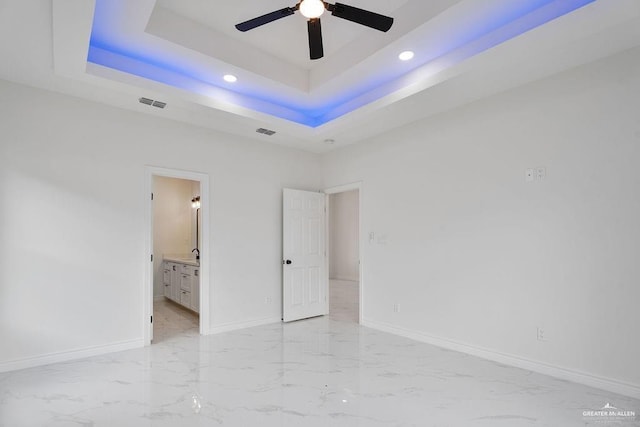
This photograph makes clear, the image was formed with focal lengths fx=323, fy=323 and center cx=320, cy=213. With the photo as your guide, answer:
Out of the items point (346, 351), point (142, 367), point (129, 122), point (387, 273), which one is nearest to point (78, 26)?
point (129, 122)

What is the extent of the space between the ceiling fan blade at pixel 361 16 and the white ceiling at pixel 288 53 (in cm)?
69

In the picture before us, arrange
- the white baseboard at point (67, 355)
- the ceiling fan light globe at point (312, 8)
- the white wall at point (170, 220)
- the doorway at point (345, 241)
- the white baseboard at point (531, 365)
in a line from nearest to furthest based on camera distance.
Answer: the ceiling fan light globe at point (312, 8)
the white baseboard at point (531, 365)
the white baseboard at point (67, 355)
the white wall at point (170, 220)
the doorway at point (345, 241)

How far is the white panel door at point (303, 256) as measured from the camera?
509 cm

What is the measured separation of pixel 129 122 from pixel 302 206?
Result: 8.75 feet

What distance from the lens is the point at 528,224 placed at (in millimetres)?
3191

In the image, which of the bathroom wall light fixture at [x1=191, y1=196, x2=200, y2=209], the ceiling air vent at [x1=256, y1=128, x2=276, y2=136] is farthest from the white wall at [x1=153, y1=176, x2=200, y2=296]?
the ceiling air vent at [x1=256, y1=128, x2=276, y2=136]

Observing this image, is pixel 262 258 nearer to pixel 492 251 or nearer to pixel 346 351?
pixel 346 351

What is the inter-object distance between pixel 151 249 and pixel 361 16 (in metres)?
3.45

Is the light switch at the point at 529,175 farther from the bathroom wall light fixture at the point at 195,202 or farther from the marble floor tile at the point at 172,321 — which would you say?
the bathroom wall light fixture at the point at 195,202

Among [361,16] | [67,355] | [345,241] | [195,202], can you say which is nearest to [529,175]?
[361,16]

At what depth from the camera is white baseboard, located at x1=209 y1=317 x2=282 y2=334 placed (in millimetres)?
4402

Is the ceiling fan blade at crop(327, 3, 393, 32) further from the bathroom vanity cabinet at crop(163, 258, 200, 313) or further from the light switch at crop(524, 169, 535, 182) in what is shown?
the bathroom vanity cabinet at crop(163, 258, 200, 313)

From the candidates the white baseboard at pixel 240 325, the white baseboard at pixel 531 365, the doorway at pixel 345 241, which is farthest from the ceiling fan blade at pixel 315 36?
the doorway at pixel 345 241

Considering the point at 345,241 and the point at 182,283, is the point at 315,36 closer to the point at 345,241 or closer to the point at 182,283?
the point at 182,283
